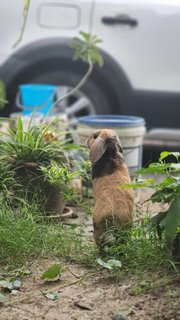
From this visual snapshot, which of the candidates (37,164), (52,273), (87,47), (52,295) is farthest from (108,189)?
(87,47)

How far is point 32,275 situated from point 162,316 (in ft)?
2.31

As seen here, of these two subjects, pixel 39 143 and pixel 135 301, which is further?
pixel 39 143

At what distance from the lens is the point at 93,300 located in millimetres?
2594

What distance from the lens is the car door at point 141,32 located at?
20.6 feet

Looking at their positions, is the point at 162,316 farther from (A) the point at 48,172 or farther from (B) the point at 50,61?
(B) the point at 50,61

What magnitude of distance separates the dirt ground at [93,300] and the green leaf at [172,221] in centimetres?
19

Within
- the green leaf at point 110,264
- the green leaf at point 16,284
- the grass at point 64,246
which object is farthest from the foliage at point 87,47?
the green leaf at point 16,284

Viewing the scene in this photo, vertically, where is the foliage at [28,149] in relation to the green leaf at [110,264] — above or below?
above

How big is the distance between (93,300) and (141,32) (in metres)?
4.16

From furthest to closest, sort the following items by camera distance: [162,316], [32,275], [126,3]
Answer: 1. [126,3]
2. [32,275]
3. [162,316]

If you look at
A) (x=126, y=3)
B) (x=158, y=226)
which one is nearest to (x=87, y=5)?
(x=126, y=3)

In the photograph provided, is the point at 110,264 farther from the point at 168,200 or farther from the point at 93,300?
the point at 168,200

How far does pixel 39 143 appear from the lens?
3889mm

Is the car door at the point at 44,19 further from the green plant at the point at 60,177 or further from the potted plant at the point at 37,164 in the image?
the green plant at the point at 60,177
